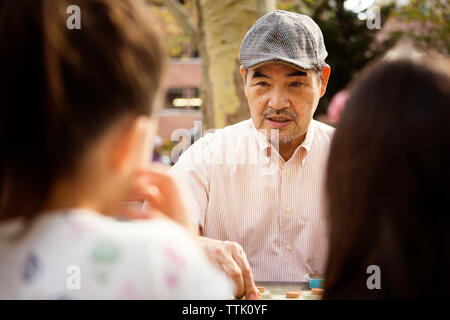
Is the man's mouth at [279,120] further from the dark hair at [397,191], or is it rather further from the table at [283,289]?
the dark hair at [397,191]

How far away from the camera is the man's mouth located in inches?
109

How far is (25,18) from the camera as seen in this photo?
1.00 metres

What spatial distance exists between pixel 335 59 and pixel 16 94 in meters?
14.9

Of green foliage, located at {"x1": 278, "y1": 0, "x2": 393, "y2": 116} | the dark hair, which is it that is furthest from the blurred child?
green foliage, located at {"x1": 278, "y1": 0, "x2": 393, "y2": 116}

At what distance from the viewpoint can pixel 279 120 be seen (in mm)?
2777

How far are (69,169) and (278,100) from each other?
1.84 metres

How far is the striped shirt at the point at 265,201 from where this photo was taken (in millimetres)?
2666

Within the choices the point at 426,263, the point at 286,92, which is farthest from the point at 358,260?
the point at 286,92

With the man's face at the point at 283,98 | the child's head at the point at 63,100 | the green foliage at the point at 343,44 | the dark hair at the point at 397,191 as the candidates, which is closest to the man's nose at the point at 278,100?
the man's face at the point at 283,98

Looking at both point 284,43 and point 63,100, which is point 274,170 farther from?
point 63,100

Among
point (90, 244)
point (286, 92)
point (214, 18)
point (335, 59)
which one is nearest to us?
point (90, 244)

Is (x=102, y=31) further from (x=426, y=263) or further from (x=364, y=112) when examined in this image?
(x=426, y=263)

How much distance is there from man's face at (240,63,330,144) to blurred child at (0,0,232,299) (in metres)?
1.77

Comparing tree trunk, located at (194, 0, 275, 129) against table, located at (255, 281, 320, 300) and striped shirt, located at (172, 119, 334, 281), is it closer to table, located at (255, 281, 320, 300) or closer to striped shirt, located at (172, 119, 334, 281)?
striped shirt, located at (172, 119, 334, 281)
